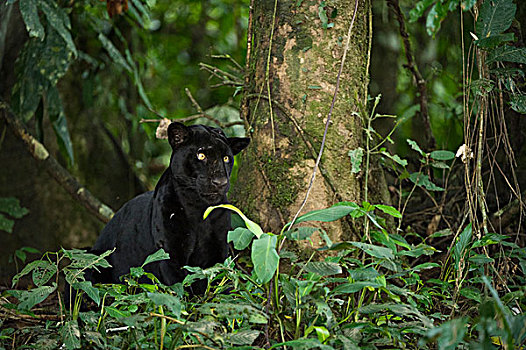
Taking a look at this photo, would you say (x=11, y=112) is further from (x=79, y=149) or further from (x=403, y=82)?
(x=403, y=82)

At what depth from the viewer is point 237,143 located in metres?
1.93

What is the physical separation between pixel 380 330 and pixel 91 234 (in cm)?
297

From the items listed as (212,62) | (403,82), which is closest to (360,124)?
(403,82)

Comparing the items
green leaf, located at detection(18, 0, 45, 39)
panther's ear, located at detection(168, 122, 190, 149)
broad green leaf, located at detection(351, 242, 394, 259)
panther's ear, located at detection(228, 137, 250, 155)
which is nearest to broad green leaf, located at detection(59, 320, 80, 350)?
broad green leaf, located at detection(351, 242, 394, 259)

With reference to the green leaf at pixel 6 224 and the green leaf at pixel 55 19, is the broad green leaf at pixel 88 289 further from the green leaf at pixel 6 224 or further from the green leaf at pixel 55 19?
the green leaf at pixel 6 224

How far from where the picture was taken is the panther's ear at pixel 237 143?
1.93 meters

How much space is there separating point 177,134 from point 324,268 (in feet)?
2.77

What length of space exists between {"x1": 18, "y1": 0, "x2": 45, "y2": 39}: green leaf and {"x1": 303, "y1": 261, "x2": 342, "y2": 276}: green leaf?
6.61ft

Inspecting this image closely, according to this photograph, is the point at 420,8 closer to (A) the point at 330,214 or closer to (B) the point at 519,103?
(B) the point at 519,103

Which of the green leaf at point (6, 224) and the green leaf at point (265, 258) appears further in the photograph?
the green leaf at point (6, 224)

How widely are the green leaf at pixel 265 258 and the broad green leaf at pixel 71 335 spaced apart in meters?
0.43

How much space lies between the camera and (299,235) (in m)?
1.22

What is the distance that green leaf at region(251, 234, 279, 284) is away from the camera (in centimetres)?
108

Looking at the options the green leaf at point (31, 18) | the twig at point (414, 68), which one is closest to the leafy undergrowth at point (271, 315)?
the twig at point (414, 68)
